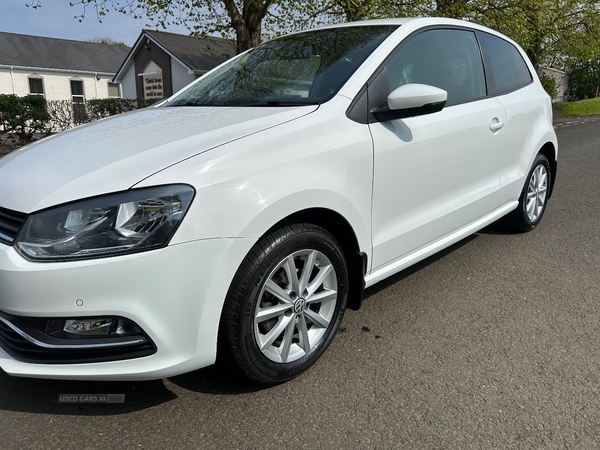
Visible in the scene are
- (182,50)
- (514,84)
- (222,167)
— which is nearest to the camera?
(222,167)

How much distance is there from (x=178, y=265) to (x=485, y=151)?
2401mm

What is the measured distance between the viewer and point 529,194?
4.42 metres

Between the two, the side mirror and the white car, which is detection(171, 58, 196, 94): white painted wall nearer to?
the white car

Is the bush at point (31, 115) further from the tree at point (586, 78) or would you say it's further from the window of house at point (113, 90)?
the tree at point (586, 78)

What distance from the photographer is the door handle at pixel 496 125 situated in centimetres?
349

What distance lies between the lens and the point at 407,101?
2529 mm

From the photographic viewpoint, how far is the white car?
187 cm

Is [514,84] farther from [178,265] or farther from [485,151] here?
[178,265]

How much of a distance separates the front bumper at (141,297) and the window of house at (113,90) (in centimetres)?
3440

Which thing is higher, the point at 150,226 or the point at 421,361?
the point at 150,226

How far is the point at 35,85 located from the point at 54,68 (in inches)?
62.0

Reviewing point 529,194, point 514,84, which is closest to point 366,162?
point 514,84

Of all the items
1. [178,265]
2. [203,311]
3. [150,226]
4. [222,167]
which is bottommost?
[203,311]

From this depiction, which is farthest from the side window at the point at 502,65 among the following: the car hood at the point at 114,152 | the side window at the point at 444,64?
the car hood at the point at 114,152
